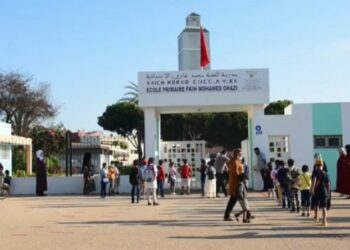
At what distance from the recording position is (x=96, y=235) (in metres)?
13.8

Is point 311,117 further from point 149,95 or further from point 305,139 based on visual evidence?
point 149,95

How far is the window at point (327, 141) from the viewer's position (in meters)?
31.4

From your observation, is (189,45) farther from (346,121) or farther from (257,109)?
(346,121)

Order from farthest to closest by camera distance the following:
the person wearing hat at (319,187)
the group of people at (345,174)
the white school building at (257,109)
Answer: the white school building at (257,109)
the group of people at (345,174)
the person wearing hat at (319,187)

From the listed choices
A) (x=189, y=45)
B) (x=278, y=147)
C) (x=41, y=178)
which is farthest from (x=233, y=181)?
(x=189, y=45)

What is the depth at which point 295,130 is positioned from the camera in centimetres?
3142

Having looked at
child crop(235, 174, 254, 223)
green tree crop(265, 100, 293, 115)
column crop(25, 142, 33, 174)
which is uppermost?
green tree crop(265, 100, 293, 115)

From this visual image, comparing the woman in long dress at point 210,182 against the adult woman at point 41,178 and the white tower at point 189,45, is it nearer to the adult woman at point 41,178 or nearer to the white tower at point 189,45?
the adult woman at point 41,178

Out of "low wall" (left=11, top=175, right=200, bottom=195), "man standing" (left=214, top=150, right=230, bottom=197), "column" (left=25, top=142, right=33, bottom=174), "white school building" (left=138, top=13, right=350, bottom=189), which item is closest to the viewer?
"man standing" (left=214, top=150, right=230, bottom=197)

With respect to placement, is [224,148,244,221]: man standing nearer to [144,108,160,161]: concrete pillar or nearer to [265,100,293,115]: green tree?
[144,108,160,161]: concrete pillar

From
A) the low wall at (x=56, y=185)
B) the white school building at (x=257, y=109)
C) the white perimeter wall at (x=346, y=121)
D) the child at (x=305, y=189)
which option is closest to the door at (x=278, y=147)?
the white school building at (x=257, y=109)

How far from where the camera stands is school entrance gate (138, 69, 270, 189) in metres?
31.8

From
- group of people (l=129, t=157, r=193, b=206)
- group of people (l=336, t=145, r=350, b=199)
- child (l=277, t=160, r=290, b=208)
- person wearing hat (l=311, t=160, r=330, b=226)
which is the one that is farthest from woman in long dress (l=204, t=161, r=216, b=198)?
person wearing hat (l=311, t=160, r=330, b=226)

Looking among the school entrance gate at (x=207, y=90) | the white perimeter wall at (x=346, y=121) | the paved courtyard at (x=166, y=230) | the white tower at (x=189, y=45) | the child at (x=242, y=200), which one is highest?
the white tower at (x=189, y=45)
